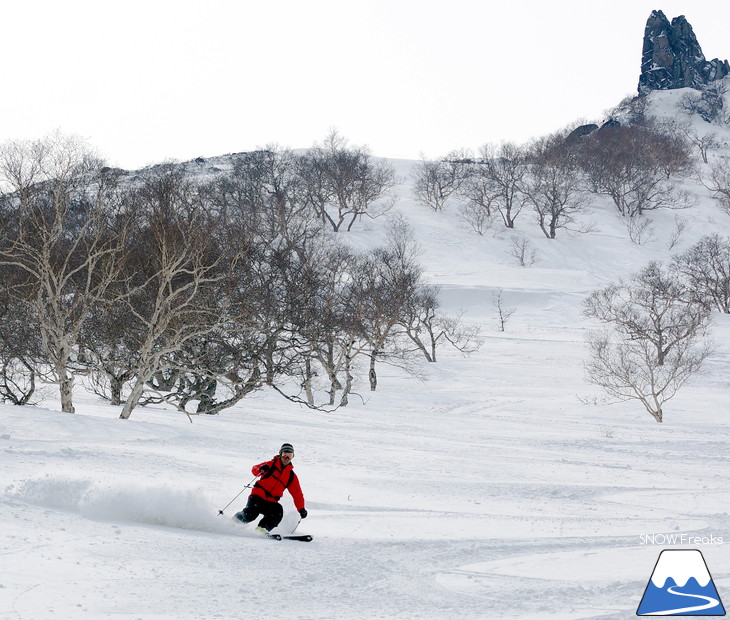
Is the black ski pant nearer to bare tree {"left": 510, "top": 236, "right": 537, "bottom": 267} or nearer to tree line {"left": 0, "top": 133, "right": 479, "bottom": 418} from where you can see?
tree line {"left": 0, "top": 133, "right": 479, "bottom": 418}

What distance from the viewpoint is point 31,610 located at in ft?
15.1

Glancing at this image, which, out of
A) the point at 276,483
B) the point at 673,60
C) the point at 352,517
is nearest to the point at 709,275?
the point at 352,517

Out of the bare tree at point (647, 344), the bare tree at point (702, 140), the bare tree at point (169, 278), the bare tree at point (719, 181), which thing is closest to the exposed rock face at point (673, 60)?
the bare tree at point (702, 140)

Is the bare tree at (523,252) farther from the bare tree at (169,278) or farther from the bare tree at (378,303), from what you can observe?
the bare tree at (169,278)

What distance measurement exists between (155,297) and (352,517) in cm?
1609

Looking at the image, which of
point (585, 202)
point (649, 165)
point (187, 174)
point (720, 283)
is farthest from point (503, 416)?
point (649, 165)

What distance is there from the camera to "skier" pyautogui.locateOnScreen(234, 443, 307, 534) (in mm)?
7730

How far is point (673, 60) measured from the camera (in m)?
137

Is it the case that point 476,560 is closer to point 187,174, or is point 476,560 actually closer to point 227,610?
point 227,610

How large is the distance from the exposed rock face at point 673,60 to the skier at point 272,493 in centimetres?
14667

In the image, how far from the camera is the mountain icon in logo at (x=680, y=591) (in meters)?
5.27

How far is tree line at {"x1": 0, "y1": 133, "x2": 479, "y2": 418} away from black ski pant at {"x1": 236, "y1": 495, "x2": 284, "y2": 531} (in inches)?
330

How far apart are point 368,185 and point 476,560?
66981mm

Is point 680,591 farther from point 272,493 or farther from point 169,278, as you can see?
point 169,278
